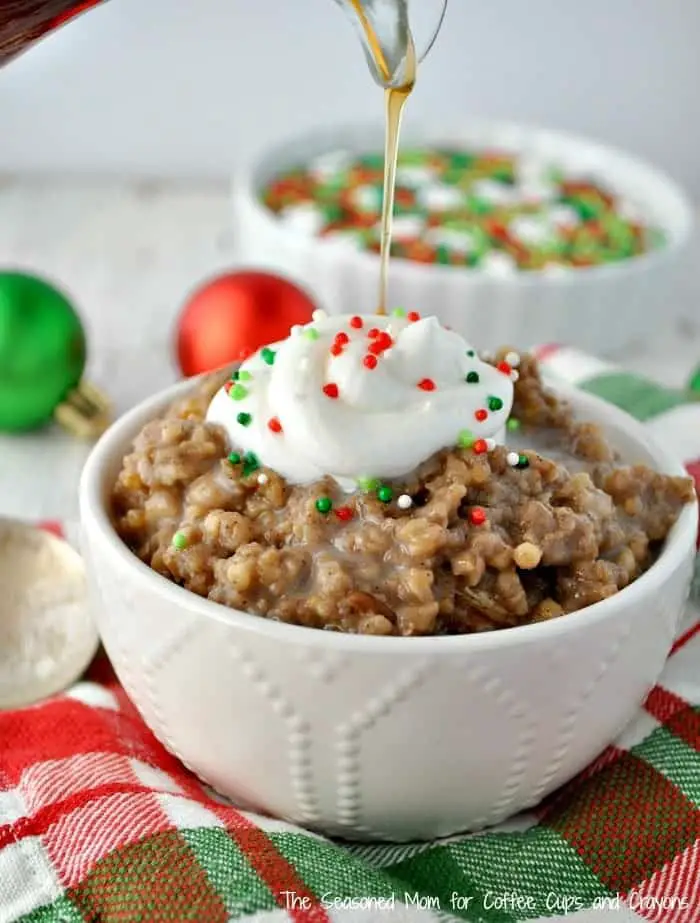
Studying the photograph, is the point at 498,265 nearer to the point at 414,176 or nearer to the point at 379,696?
the point at 414,176

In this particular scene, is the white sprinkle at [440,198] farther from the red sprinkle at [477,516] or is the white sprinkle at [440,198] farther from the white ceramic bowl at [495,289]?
the red sprinkle at [477,516]

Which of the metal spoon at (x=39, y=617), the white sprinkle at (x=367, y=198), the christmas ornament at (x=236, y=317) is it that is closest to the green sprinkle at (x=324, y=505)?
the metal spoon at (x=39, y=617)

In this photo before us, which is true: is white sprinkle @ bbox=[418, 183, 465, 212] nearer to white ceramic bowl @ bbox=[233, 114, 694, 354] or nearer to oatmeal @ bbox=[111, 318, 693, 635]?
white ceramic bowl @ bbox=[233, 114, 694, 354]

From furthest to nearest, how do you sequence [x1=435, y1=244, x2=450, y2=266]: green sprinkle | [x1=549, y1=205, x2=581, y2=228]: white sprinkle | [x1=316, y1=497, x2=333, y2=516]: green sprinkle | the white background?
the white background
[x1=549, y1=205, x2=581, y2=228]: white sprinkle
[x1=435, y1=244, x2=450, y2=266]: green sprinkle
[x1=316, y1=497, x2=333, y2=516]: green sprinkle

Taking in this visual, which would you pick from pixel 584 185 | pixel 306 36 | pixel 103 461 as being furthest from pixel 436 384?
pixel 306 36

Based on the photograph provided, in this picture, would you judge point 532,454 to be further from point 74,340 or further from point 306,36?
point 306,36

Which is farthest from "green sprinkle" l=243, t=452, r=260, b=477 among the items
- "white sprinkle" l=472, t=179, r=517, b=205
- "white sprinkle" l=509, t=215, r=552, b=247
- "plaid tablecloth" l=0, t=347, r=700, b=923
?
"white sprinkle" l=472, t=179, r=517, b=205

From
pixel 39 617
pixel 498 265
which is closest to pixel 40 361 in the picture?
pixel 39 617
